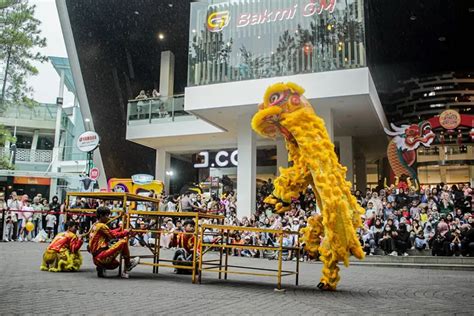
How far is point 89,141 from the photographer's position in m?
21.5

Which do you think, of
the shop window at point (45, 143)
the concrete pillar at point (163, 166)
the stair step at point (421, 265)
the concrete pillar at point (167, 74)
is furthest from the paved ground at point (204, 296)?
the shop window at point (45, 143)

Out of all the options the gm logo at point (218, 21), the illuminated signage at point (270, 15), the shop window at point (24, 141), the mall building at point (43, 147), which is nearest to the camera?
the illuminated signage at point (270, 15)

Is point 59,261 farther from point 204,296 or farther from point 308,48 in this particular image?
point 308,48

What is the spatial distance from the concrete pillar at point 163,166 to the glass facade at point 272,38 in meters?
10.4

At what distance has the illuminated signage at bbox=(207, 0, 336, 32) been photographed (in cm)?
1702

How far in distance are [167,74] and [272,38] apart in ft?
44.7

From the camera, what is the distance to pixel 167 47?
30.1 meters

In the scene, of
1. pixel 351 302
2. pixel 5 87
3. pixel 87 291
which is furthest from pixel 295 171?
pixel 5 87

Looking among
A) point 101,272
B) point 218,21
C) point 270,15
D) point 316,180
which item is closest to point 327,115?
point 270,15

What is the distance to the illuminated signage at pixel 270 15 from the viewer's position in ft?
55.8

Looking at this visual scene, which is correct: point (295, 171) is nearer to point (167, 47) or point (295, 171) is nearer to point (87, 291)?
point (87, 291)

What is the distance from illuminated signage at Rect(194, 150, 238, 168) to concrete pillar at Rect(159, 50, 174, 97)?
5.21m

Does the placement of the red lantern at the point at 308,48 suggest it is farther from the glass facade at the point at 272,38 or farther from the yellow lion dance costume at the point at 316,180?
the yellow lion dance costume at the point at 316,180

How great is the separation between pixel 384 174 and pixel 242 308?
97.1 feet
